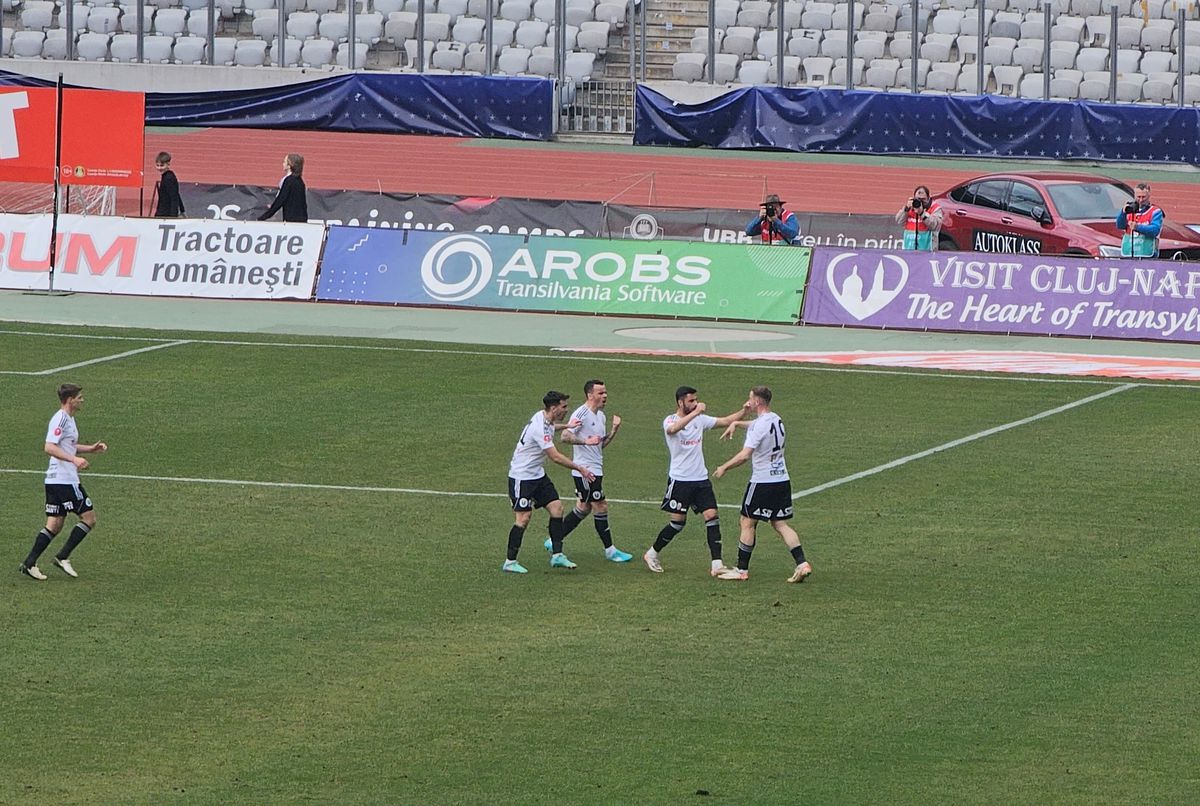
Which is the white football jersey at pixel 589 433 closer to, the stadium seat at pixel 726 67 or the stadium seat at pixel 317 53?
the stadium seat at pixel 726 67

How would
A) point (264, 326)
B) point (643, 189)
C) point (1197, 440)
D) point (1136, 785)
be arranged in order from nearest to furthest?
point (1136, 785)
point (1197, 440)
point (264, 326)
point (643, 189)

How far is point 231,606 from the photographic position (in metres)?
15.4

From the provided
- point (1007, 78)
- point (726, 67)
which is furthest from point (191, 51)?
point (1007, 78)

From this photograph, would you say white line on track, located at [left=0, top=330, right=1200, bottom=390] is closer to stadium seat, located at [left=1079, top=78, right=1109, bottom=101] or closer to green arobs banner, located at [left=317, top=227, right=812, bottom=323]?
green arobs banner, located at [left=317, top=227, right=812, bottom=323]

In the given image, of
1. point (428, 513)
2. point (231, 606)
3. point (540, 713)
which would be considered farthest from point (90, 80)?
point (540, 713)

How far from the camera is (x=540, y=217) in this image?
3619cm

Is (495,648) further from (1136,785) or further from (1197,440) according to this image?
(1197,440)

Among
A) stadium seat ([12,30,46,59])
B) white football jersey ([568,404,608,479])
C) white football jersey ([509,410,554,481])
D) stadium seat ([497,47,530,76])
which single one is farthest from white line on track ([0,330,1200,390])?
stadium seat ([12,30,46,59])

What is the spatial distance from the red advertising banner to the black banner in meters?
4.48

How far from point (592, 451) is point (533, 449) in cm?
55

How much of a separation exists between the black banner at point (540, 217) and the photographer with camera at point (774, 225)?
179cm

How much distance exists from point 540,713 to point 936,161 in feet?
118

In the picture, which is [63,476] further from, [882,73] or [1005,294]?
[882,73]

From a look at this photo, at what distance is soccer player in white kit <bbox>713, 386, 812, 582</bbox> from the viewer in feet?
52.8
